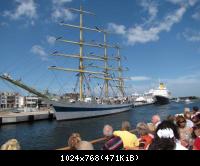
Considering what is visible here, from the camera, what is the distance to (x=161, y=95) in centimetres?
15425

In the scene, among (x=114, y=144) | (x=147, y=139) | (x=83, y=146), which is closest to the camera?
(x=83, y=146)

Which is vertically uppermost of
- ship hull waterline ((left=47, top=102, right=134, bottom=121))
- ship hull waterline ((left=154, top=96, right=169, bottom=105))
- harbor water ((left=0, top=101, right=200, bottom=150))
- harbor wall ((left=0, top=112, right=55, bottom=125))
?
ship hull waterline ((left=154, top=96, right=169, bottom=105))

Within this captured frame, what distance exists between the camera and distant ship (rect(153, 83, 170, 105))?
152 meters

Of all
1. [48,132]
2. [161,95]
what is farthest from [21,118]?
[161,95]

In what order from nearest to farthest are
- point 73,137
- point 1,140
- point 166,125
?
point 166,125 → point 73,137 → point 1,140

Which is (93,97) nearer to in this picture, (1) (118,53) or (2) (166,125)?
(1) (118,53)

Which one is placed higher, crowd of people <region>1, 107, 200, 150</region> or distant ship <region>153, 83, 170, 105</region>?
distant ship <region>153, 83, 170, 105</region>

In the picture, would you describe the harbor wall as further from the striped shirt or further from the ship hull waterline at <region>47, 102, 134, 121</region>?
the striped shirt

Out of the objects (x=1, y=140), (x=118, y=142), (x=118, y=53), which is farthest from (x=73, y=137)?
(x=118, y=53)

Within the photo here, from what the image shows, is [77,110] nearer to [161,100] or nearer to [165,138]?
[165,138]

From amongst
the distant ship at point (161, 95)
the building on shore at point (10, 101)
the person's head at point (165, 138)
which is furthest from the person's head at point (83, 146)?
the distant ship at point (161, 95)

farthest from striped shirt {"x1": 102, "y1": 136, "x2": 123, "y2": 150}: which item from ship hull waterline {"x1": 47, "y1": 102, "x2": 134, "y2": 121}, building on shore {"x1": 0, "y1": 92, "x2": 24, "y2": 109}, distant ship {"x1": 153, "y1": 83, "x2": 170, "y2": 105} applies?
distant ship {"x1": 153, "y1": 83, "x2": 170, "y2": 105}
